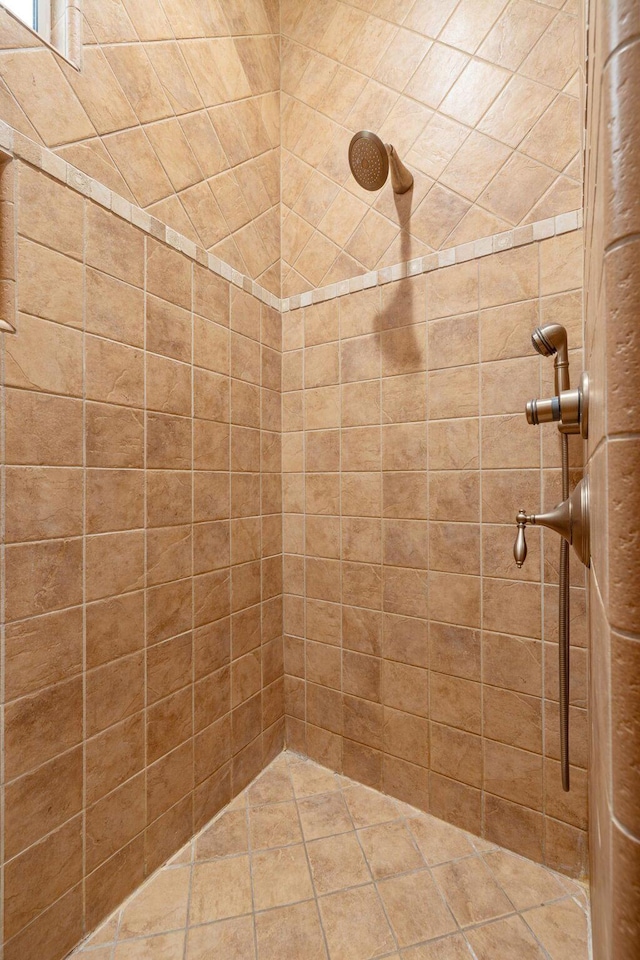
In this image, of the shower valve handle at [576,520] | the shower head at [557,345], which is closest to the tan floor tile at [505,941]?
the shower valve handle at [576,520]

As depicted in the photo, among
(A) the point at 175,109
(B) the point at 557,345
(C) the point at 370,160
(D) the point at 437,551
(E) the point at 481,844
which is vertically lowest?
(E) the point at 481,844

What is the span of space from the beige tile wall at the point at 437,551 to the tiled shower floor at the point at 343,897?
0.34ft

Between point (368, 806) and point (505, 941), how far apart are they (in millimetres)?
478

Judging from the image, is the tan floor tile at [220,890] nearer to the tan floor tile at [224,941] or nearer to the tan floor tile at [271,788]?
the tan floor tile at [224,941]

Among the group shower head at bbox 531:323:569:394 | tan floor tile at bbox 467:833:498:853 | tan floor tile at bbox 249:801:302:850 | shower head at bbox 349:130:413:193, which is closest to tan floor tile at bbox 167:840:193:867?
tan floor tile at bbox 249:801:302:850

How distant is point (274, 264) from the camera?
1.64 metres

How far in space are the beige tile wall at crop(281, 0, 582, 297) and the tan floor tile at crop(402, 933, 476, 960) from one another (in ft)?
5.65

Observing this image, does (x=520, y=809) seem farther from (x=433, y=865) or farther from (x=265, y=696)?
(x=265, y=696)

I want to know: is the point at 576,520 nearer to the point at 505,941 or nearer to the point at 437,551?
the point at 437,551

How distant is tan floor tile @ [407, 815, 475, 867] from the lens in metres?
1.21

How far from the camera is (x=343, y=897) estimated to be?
42.8 inches

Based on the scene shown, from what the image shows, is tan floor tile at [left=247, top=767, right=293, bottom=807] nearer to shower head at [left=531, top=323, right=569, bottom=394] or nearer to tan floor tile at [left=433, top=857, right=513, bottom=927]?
tan floor tile at [left=433, top=857, right=513, bottom=927]

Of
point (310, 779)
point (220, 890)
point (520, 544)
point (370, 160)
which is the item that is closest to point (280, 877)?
point (220, 890)

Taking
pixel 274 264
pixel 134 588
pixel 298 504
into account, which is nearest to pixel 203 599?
pixel 134 588
